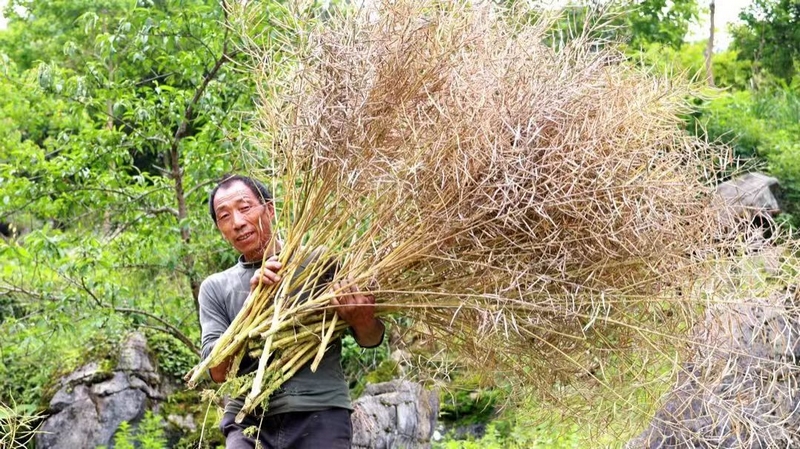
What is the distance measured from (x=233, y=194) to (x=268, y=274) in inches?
12.2

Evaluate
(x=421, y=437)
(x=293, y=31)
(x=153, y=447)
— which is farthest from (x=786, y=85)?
(x=293, y=31)

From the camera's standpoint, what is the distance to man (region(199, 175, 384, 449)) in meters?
2.76

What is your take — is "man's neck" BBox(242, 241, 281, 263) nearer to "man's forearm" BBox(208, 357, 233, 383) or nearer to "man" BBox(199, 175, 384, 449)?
"man" BBox(199, 175, 384, 449)

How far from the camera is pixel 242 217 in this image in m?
2.88

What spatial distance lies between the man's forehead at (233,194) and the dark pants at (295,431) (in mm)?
656

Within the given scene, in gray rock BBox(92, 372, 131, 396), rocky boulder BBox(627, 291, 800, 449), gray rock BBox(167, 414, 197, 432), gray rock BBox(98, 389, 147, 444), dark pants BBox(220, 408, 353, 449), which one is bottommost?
gray rock BBox(167, 414, 197, 432)

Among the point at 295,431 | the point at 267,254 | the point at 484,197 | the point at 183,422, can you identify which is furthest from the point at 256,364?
the point at 183,422

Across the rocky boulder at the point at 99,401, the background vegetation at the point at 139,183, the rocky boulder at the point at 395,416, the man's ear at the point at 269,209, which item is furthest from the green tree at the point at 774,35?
the man's ear at the point at 269,209

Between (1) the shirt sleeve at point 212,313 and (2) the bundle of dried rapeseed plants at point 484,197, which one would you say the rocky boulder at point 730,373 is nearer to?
(2) the bundle of dried rapeseed plants at point 484,197

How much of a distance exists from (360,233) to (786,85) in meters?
10.4

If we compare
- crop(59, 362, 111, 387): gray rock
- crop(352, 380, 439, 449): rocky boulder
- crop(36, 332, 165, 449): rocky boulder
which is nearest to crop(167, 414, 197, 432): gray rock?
crop(36, 332, 165, 449): rocky boulder

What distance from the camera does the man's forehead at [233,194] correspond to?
9.50 ft

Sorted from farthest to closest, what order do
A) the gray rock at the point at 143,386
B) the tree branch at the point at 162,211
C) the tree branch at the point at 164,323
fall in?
the gray rock at the point at 143,386 < the tree branch at the point at 162,211 < the tree branch at the point at 164,323

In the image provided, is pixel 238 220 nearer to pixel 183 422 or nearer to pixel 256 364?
pixel 256 364
